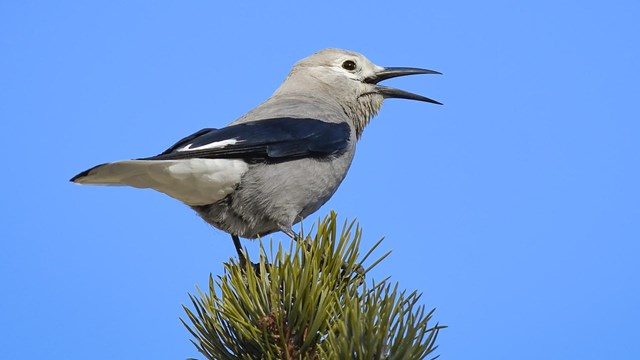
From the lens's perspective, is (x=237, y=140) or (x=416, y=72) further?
(x=416, y=72)

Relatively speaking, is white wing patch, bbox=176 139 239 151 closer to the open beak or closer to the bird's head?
the bird's head

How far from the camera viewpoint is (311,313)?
2.69 meters

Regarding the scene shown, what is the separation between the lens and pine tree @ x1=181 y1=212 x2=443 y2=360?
8.18 feet

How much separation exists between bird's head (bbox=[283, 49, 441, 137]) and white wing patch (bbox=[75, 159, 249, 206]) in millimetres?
1541

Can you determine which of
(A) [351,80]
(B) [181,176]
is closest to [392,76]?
(A) [351,80]

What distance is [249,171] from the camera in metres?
4.31

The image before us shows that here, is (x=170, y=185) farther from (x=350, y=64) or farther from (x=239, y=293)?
(x=350, y=64)

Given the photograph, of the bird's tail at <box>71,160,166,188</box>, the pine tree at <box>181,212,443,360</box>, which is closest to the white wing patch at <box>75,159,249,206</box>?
the bird's tail at <box>71,160,166,188</box>

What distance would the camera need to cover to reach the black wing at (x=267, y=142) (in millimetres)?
4195

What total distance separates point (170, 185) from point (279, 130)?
83cm

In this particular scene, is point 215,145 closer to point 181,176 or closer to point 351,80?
point 181,176

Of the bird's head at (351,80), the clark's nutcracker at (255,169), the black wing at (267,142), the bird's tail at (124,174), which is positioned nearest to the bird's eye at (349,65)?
the bird's head at (351,80)

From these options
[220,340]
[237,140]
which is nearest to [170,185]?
[237,140]

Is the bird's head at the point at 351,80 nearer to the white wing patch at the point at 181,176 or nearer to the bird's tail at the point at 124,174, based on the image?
the white wing patch at the point at 181,176
